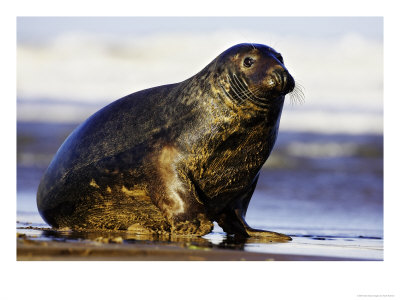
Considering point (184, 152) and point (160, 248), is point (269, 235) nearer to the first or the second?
point (184, 152)

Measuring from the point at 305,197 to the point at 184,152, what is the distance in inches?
284

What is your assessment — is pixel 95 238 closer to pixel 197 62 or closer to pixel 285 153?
pixel 285 153

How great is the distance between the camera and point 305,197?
14.9 meters

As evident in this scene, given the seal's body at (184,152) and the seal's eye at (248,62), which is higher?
the seal's eye at (248,62)

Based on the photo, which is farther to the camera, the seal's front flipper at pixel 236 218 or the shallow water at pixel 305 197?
the seal's front flipper at pixel 236 218

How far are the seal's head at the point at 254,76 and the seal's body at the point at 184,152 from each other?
1cm

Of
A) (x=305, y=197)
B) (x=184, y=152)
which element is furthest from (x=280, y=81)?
(x=305, y=197)

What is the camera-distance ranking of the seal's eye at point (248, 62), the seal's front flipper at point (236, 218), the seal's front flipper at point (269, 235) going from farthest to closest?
the seal's front flipper at point (236, 218), the seal's front flipper at point (269, 235), the seal's eye at point (248, 62)

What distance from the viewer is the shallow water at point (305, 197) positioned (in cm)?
798

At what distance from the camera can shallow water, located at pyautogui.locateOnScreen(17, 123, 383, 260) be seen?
26.2ft

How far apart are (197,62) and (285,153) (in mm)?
7724

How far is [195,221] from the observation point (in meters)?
7.78

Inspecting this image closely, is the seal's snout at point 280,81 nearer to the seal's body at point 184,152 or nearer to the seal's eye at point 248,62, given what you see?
the seal's body at point 184,152

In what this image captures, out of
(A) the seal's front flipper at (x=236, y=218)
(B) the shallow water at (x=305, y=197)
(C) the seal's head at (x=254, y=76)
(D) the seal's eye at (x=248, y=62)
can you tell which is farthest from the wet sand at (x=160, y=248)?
(D) the seal's eye at (x=248, y=62)
